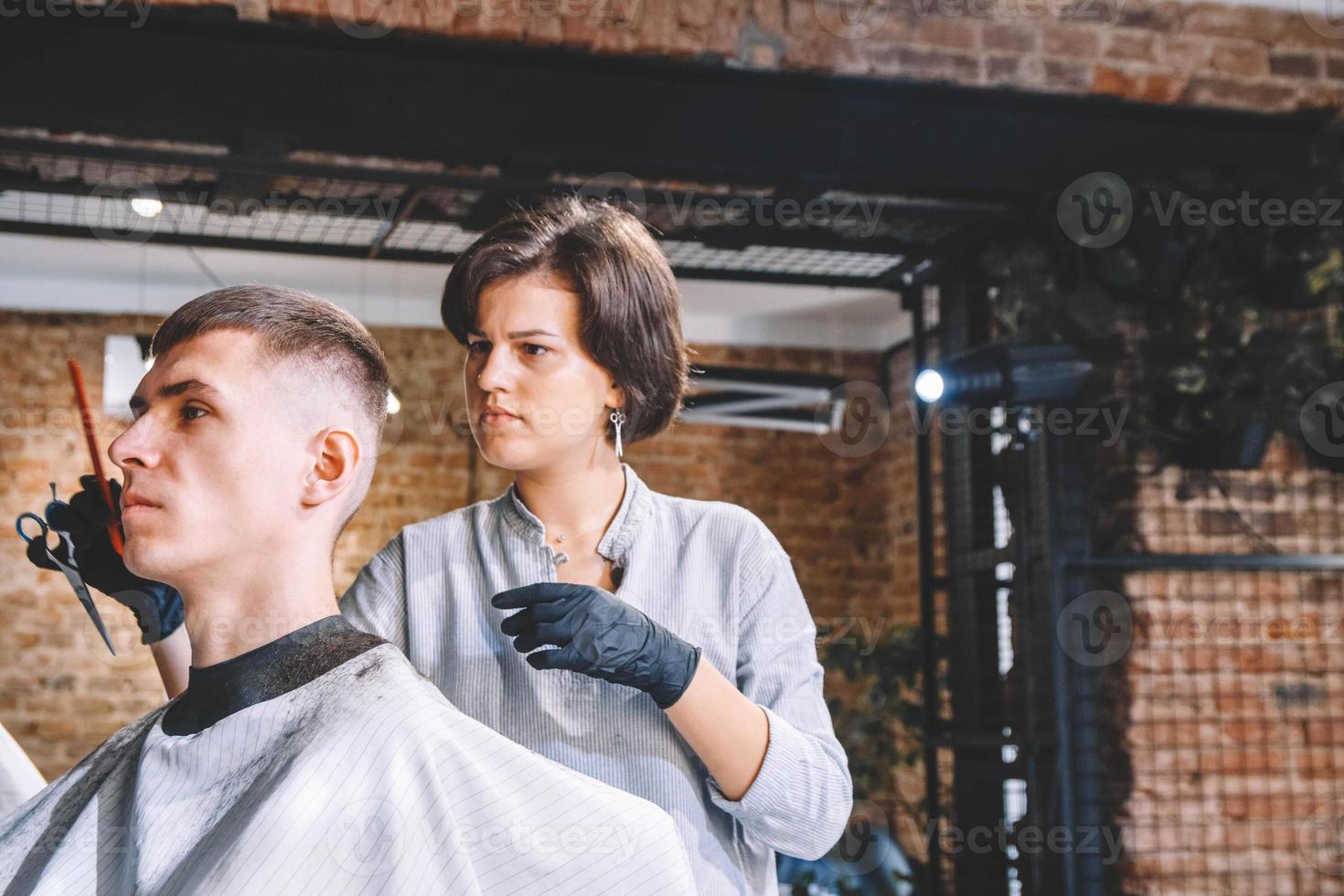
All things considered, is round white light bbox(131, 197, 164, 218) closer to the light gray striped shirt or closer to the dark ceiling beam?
the dark ceiling beam

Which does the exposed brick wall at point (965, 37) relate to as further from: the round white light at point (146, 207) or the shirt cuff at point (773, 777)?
the shirt cuff at point (773, 777)

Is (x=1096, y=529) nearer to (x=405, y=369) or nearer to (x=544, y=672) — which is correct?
(x=544, y=672)

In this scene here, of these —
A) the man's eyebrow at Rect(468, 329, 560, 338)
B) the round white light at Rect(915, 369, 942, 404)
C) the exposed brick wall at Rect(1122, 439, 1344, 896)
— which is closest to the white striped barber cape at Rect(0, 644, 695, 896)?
the man's eyebrow at Rect(468, 329, 560, 338)

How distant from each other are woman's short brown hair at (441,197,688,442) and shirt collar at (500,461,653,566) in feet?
0.28

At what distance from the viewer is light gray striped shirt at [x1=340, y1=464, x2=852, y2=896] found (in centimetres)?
131

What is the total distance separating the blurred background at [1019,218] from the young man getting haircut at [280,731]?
1.67 m

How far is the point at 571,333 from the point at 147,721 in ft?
2.05

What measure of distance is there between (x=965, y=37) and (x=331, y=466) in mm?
2457

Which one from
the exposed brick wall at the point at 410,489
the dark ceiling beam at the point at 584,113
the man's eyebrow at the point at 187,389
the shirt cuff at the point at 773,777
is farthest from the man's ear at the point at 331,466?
the exposed brick wall at the point at 410,489

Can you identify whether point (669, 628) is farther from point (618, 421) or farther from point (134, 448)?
point (134, 448)

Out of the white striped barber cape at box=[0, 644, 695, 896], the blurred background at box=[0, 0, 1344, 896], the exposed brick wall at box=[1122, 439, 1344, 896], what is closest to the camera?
the white striped barber cape at box=[0, 644, 695, 896]

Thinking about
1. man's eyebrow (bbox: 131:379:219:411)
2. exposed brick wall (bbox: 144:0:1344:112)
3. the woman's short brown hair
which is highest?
exposed brick wall (bbox: 144:0:1344:112)

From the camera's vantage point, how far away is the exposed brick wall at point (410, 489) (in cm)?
491

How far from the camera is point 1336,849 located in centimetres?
312
